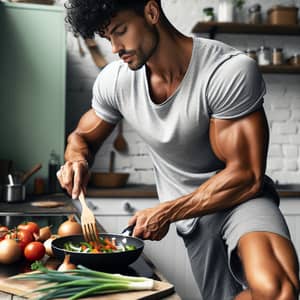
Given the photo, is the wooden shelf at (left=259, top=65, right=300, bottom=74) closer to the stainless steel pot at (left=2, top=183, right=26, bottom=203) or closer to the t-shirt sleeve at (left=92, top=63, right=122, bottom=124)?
the stainless steel pot at (left=2, top=183, right=26, bottom=203)

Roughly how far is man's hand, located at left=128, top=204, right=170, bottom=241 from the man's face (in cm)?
47

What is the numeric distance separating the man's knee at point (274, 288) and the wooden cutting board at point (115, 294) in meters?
0.40

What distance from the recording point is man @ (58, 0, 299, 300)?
5.41ft

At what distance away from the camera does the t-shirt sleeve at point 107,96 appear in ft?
6.48

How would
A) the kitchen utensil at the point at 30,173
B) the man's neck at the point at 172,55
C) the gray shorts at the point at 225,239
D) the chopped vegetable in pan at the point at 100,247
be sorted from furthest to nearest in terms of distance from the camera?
the kitchen utensil at the point at 30,173 → the man's neck at the point at 172,55 → the gray shorts at the point at 225,239 → the chopped vegetable in pan at the point at 100,247

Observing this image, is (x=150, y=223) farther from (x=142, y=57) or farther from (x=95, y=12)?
(x=95, y=12)

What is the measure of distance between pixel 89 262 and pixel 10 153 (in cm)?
222

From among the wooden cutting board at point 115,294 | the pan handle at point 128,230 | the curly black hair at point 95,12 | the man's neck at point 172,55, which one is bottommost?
the pan handle at point 128,230

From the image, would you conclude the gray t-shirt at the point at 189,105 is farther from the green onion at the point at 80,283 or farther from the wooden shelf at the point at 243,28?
the wooden shelf at the point at 243,28

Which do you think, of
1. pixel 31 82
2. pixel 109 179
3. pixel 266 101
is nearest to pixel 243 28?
pixel 266 101

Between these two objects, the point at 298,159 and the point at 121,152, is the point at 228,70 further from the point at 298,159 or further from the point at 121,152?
the point at 298,159

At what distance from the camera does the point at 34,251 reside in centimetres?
146

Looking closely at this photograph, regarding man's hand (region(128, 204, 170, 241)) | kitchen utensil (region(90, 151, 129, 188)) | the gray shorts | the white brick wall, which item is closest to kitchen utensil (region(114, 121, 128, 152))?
the white brick wall

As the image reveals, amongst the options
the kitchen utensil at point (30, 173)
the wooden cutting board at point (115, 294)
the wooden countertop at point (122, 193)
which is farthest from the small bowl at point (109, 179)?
the wooden cutting board at point (115, 294)
